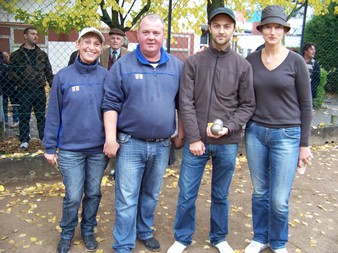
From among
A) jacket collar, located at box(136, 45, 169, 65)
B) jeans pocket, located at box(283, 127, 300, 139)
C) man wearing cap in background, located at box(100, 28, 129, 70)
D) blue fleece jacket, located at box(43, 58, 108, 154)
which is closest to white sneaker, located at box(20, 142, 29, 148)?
man wearing cap in background, located at box(100, 28, 129, 70)

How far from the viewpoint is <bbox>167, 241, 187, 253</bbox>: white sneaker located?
3.31 metres

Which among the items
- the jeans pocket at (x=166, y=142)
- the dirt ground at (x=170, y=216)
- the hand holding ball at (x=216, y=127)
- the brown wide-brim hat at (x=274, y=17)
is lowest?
the dirt ground at (x=170, y=216)

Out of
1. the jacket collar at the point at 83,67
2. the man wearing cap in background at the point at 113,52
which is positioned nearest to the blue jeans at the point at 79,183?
the jacket collar at the point at 83,67

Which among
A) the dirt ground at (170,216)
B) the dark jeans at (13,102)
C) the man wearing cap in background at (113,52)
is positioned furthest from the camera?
the dark jeans at (13,102)

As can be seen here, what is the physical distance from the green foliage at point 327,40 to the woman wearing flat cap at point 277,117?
11.6 meters

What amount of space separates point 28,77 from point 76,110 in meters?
3.19

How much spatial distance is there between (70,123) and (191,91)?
960mm

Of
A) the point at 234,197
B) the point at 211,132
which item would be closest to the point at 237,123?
the point at 211,132

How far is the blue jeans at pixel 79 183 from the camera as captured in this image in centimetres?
305

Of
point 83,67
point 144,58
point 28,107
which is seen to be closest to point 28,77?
point 28,107

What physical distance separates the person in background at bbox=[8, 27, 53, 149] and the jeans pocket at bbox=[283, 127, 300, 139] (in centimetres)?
407

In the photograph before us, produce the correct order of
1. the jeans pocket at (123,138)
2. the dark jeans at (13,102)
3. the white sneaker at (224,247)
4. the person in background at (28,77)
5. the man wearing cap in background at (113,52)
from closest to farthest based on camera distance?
the jeans pocket at (123,138), the white sneaker at (224,247), the man wearing cap in background at (113,52), the person in background at (28,77), the dark jeans at (13,102)

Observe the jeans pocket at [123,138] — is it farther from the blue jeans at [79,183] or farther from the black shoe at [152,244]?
the black shoe at [152,244]

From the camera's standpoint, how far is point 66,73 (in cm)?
301
